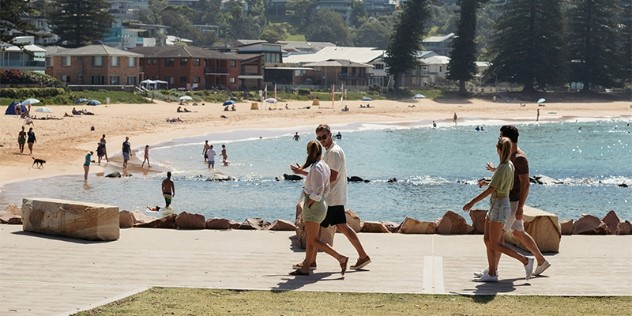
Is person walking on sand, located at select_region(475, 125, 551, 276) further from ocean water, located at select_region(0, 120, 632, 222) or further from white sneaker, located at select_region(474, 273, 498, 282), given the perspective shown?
ocean water, located at select_region(0, 120, 632, 222)

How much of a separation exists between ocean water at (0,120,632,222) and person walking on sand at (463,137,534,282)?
1576 centimetres

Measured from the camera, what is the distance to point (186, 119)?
238 feet

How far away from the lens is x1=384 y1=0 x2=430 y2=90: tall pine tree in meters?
117

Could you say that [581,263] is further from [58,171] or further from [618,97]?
[618,97]

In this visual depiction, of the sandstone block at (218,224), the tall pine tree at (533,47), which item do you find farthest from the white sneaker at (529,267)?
the tall pine tree at (533,47)

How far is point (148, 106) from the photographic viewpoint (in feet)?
265

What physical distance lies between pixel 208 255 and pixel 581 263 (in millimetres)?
4652

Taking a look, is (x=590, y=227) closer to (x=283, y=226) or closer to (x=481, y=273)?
(x=481, y=273)

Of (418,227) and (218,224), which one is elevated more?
(418,227)

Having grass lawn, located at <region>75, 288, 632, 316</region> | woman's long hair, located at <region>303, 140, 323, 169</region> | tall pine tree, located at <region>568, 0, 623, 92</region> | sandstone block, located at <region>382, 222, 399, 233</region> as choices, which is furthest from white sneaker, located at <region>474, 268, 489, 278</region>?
tall pine tree, located at <region>568, 0, 623, 92</region>

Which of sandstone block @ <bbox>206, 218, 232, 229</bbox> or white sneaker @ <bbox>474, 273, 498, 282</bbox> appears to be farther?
sandstone block @ <bbox>206, 218, 232, 229</bbox>

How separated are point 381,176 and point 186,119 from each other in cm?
2962

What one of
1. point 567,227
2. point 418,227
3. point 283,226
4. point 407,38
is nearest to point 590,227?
point 567,227

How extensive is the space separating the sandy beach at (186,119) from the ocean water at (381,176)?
6.35 feet
